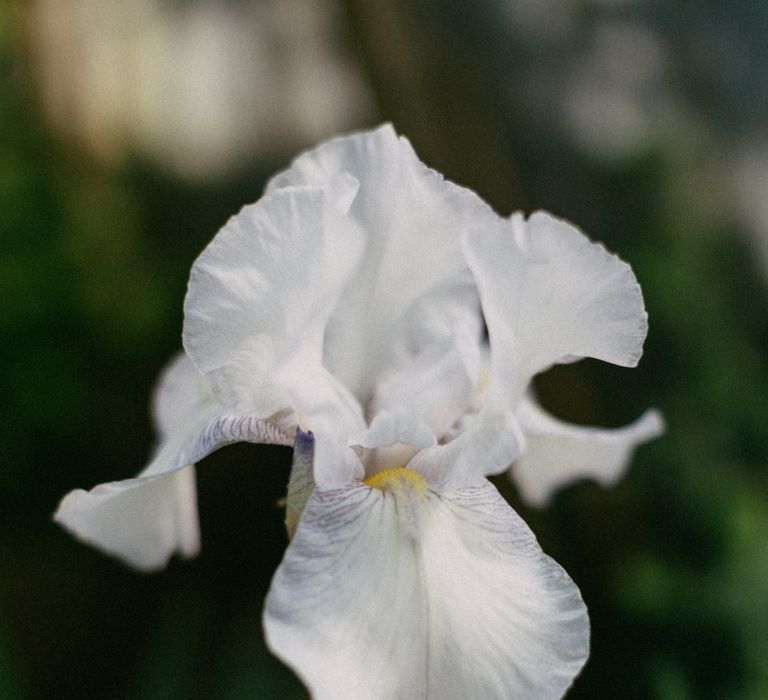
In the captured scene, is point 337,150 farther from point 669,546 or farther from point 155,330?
point 155,330

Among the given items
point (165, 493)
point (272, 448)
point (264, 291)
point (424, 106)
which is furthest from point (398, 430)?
point (272, 448)

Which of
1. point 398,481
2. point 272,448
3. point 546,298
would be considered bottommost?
point 272,448

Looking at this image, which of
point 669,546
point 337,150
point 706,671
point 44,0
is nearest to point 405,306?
point 337,150

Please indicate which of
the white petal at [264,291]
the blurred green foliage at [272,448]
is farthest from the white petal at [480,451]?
the blurred green foliage at [272,448]

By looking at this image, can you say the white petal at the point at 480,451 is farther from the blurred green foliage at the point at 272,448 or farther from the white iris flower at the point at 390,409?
the blurred green foliage at the point at 272,448

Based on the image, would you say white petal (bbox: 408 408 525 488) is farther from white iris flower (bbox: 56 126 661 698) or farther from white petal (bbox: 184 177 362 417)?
white petal (bbox: 184 177 362 417)

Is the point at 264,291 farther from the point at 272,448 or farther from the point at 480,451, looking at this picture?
the point at 272,448

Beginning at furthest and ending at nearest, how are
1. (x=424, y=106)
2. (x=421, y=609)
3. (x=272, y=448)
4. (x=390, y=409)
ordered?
1. (x=272, y=448)
2. (x=424, y=106)
3. (x=390, y=409)
4. (x=421, y=609)
